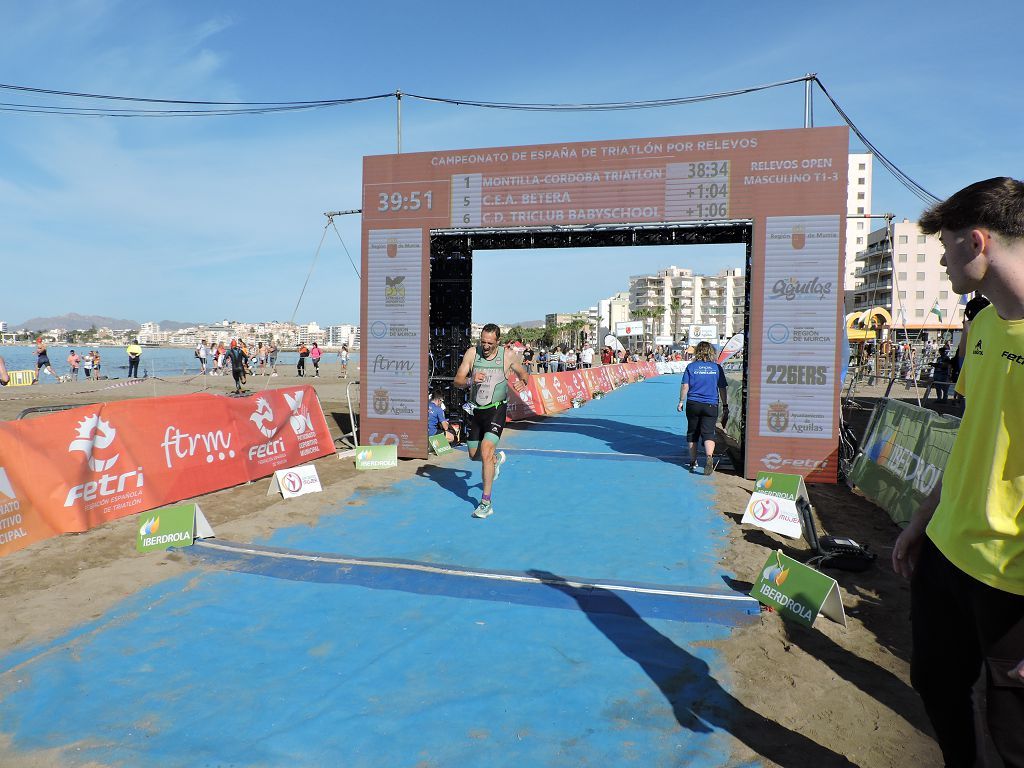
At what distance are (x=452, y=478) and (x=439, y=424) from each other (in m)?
2.96

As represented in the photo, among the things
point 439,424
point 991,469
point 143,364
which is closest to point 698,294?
point 143,364

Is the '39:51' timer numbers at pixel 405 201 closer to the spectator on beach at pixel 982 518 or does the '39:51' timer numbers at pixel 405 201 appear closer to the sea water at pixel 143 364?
the spectator on beach at pixel 982 518

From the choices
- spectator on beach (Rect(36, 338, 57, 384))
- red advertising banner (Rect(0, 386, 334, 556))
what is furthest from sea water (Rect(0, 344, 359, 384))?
red advertising banner (Rect(0, 386, 334, 556))

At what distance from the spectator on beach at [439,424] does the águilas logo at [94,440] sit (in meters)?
5.15

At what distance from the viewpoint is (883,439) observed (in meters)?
8.27

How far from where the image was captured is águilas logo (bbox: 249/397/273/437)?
8977mm

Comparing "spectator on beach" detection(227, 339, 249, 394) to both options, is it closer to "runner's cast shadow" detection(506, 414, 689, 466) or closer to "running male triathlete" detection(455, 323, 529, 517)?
"runner's cast shadow" detection(506, 414, 689, 466)

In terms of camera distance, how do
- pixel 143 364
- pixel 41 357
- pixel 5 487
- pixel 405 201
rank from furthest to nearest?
1. pixel 143 364
2. pixel 41 357
3. pixel 405 201
4. pixel 5 487

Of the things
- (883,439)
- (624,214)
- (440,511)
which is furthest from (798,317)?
(440,511)

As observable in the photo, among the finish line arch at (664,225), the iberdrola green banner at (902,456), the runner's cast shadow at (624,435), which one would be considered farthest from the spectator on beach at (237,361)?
the iberdrola green banner at (902,456)

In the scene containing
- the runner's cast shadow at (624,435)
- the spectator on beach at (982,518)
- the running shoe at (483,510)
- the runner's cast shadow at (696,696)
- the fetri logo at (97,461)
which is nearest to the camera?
the spectator on beach at (982,518)

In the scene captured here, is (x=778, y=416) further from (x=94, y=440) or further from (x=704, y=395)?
(x=94, y=440)

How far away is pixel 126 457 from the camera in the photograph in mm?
6941

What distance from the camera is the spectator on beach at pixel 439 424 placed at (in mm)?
11686
